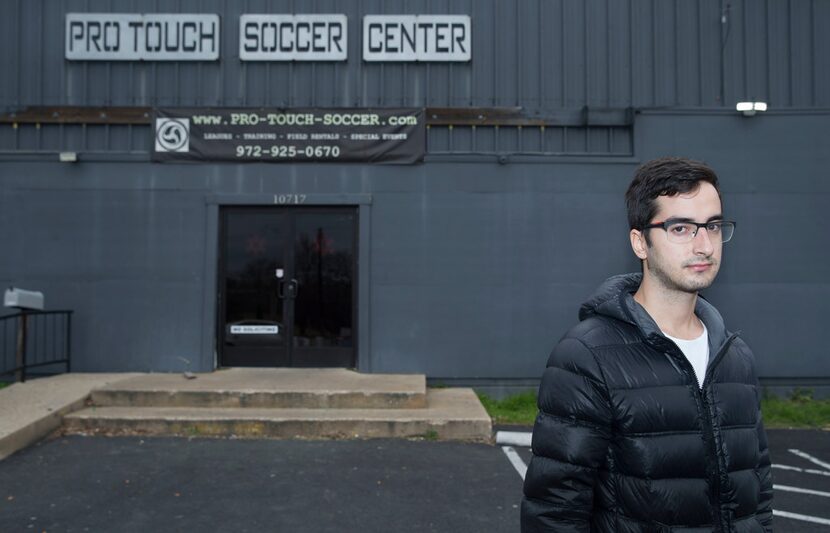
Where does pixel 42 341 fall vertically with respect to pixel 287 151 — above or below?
below

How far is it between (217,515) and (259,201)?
5.65 metres

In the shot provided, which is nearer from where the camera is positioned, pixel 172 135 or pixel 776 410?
pixel 776 410

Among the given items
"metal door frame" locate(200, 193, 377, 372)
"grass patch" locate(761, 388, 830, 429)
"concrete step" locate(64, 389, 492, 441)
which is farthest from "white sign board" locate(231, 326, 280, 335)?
"grass patch" locate(761, 388, 830, 429)

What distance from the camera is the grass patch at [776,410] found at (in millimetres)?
8430

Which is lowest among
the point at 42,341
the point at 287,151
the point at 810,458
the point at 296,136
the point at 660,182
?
the point at 810,458

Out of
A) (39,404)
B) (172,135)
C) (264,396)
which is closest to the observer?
(39,404)

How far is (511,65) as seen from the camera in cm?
987

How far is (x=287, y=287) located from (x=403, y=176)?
251cm

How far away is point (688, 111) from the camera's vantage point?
9703mm

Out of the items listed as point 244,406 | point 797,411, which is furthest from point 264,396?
point 797,411

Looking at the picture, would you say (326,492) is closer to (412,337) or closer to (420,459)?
(420,459)

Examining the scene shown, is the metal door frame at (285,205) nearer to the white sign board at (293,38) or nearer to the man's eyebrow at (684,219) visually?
the white sign board at (293,38)

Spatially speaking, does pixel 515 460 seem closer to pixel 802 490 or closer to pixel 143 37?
pixel 802 490

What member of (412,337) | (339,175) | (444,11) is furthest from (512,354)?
(444,11)
